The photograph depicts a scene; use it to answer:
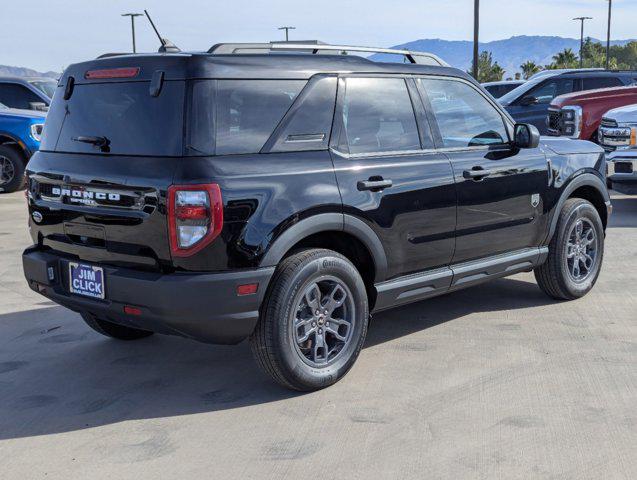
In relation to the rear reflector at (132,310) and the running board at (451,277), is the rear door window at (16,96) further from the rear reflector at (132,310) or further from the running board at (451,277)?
the rear reflector at (132,310)

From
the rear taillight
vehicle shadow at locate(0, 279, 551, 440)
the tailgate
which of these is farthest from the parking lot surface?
the rear taillight

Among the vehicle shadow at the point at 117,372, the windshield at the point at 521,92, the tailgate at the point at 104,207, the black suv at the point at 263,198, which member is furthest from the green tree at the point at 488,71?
the tailgate at the point at 104,207

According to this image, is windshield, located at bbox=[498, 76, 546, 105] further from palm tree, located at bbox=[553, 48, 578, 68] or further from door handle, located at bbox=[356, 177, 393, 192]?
palm tree, located at bbox=[553, 48, 578, 68]

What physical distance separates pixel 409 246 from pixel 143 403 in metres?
1.75

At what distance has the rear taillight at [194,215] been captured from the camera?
3.91m

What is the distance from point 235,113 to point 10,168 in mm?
10658

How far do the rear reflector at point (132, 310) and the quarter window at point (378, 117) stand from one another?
1434mm

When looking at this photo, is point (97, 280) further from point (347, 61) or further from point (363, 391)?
point (347, 61)

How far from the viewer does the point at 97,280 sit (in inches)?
168

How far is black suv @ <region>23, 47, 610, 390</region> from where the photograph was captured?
13.1ft

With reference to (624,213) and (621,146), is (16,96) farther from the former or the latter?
(624,213)

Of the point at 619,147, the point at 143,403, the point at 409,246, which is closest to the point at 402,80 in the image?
the point at 409,246

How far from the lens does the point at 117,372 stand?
4.86m

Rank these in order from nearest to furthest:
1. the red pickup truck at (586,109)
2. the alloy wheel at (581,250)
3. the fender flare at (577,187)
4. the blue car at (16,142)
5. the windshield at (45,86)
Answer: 1. the fender flare at (577,187)
2. the alloy wheel at (581,250)
3. the blue car at (16,142)
4. the red pickup truck at (586,109)
5. the windshield at (45,86)
